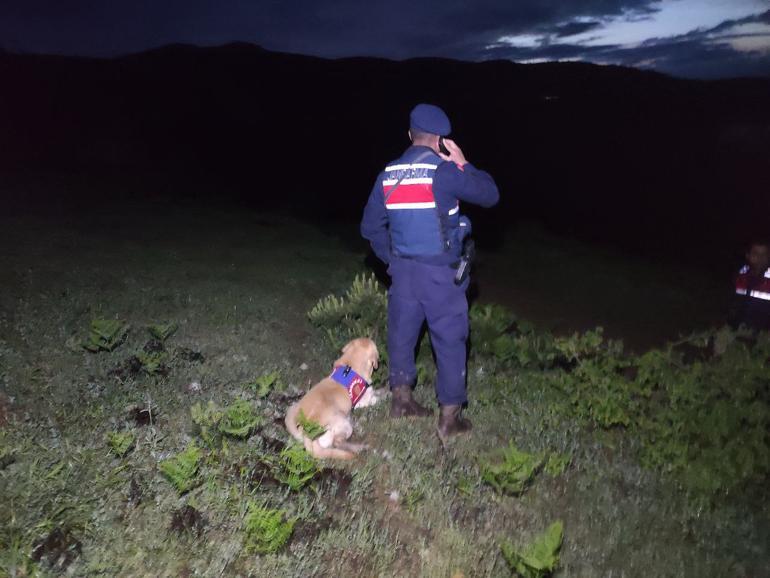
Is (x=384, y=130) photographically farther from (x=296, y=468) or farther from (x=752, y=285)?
(x=296, y=468)

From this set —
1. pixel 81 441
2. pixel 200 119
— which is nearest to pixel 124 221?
pixel 81 441

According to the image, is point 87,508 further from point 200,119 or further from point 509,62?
point 509,62

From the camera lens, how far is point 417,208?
4.24m

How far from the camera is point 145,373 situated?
16.9 feet

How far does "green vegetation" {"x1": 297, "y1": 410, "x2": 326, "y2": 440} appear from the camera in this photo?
3871 mm

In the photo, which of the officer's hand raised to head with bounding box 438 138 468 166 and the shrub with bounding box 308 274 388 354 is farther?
the shrub with bounding box 308 274 388 354

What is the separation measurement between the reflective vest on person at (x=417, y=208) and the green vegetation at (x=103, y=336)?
2786 mm

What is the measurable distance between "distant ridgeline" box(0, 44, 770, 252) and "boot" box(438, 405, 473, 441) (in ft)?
37.2

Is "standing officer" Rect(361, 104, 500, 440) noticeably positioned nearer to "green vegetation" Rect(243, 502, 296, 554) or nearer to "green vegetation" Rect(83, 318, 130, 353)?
"green vegetation" Rect(243, 502, 296, 554)

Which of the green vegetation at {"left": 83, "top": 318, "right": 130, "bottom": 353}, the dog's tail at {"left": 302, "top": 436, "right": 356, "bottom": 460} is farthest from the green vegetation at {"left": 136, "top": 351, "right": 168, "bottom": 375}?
the dog's tail at {"left": 302, "top": 436, "right": 356, "bottom": 460}

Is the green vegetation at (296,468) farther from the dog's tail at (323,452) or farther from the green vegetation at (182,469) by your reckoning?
the green vegetation at (182,469)

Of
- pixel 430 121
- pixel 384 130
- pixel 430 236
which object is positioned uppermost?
pixel 430 121

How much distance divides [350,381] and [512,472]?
134 centimetres

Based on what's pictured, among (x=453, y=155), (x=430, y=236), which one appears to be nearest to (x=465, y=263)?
(x=430, y=236)
